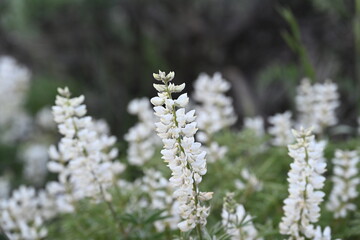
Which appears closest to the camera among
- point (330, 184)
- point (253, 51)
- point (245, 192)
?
point (245, 192)

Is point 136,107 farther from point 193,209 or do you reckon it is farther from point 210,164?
point 193,209

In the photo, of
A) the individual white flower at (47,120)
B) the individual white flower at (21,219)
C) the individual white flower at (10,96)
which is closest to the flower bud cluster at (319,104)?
the individual white flower at (21,219)

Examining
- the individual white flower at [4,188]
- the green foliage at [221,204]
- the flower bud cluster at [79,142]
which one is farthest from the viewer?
the individual white flower at [4,188]

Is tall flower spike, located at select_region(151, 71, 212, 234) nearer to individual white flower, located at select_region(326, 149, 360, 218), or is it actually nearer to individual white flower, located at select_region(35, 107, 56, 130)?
individual white flower, located at select_region(326, 149, 360, 218)

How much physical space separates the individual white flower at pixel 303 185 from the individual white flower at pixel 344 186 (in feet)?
1.10

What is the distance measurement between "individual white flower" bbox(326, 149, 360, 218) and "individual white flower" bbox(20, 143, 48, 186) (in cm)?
163

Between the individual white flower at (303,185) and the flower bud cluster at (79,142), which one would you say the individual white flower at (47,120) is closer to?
the flower bud cluster at (79,142)

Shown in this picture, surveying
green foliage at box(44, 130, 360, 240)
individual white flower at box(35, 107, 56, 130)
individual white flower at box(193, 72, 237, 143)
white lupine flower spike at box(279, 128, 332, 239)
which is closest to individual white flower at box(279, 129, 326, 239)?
white lupine flower spike at box(279, 128, 332, 239)

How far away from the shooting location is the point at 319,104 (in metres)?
1.91

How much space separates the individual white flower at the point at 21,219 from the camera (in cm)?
156

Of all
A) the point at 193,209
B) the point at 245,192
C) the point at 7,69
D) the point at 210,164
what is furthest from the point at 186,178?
the point at 7,69

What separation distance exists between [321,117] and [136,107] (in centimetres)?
70

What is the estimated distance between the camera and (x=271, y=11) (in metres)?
3.72

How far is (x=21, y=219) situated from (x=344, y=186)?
1.03 m
